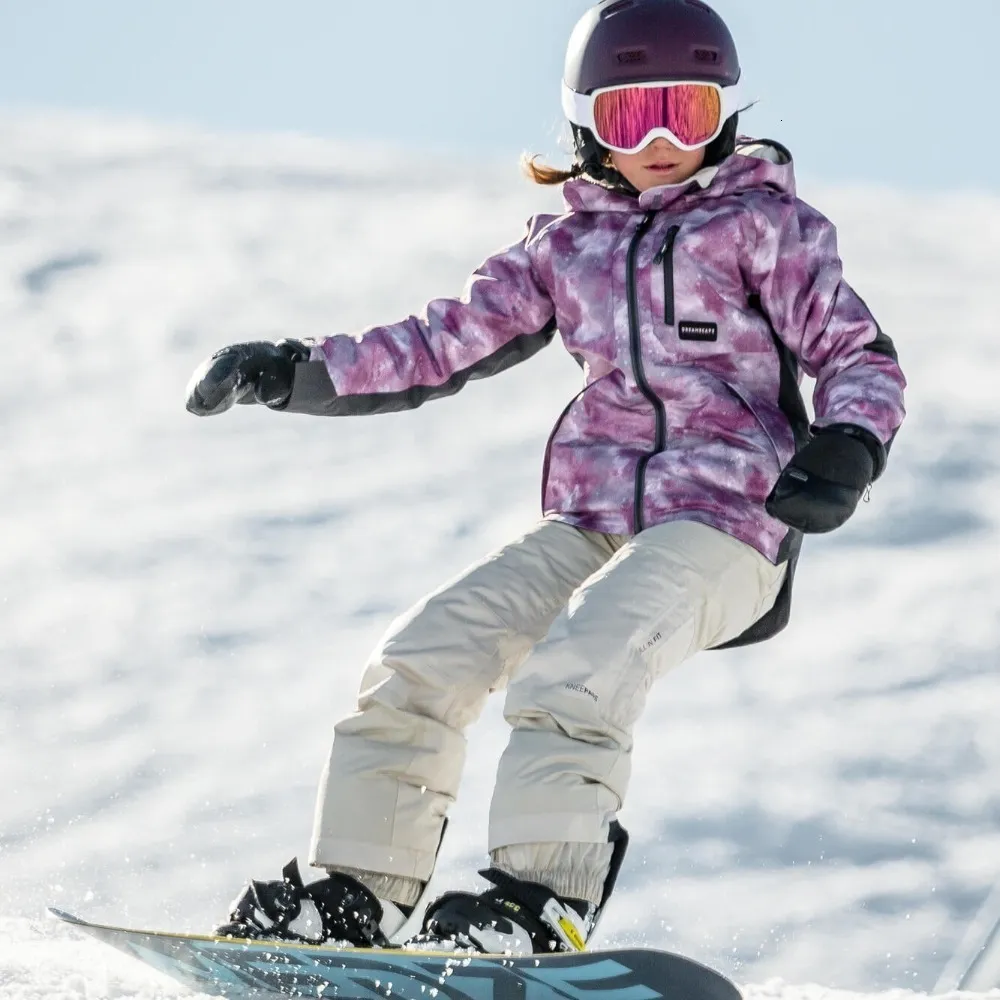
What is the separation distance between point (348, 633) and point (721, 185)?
3.49 metres

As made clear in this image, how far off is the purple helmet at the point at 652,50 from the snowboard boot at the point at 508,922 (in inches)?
59.1

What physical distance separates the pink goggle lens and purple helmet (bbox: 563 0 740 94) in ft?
0.09

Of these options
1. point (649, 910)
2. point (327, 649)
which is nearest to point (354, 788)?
point (649, 910)

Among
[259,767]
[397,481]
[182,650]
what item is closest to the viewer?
[259,767]

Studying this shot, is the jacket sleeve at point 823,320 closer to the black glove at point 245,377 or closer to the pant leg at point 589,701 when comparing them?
the pant leg at point 589,701

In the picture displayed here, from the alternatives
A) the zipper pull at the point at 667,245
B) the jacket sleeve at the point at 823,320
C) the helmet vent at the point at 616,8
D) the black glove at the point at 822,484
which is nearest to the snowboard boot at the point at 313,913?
the black glove at the point at 822,484

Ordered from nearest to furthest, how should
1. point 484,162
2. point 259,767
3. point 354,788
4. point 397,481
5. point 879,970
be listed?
1. point 354,788
2. point 879,970
3. point 259,767
4. point 397,481
5. point 484,162

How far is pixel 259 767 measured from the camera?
5.08 metres

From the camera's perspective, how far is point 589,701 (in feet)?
8.33

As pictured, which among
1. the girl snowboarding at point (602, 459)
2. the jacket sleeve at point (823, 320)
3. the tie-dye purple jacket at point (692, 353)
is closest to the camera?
the girl snowboarding at point (602, 459)

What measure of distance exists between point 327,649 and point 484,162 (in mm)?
9397

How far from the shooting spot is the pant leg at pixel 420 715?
8.79 feet

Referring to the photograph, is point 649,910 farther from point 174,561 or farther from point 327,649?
point 174,561

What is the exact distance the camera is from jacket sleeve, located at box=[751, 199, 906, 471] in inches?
109
